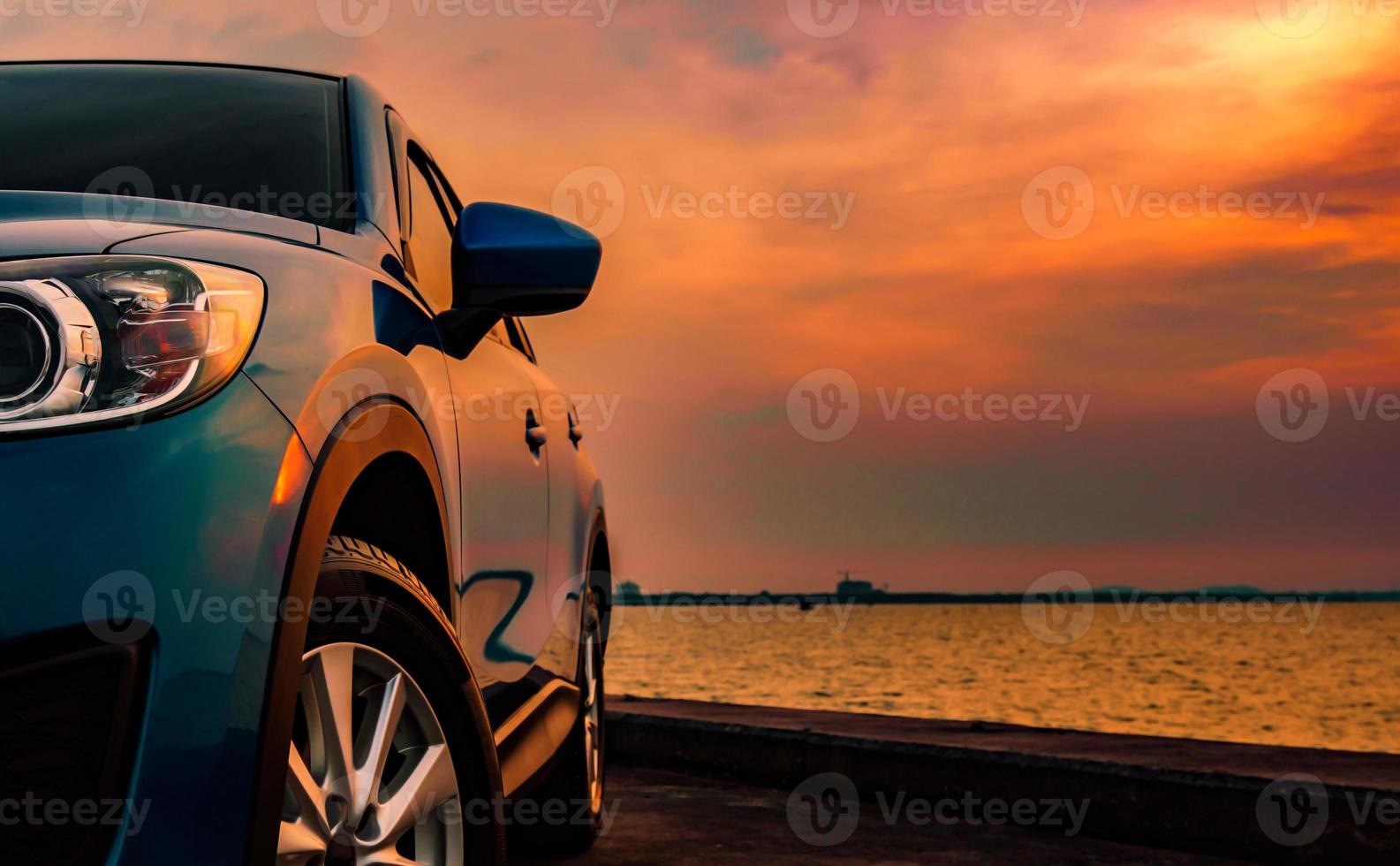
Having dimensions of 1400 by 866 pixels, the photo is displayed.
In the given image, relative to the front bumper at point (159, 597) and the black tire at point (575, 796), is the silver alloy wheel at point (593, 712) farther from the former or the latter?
the front bumper at point (159, 597)

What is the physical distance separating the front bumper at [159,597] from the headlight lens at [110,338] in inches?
2.0

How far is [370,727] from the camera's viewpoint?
6.59 feet

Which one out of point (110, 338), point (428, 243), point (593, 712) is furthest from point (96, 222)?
point (593, 712)

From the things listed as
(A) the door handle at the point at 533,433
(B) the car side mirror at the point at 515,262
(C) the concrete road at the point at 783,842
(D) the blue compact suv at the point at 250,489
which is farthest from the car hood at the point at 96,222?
(C) the concrete road at the point at 783,842

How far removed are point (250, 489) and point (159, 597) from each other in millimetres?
164

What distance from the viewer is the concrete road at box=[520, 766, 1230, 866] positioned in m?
4.43

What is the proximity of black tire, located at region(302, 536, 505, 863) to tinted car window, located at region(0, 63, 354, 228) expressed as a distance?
2.96 feet

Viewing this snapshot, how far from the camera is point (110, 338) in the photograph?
5.37 feet

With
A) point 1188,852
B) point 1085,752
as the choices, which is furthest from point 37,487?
point 1085,752

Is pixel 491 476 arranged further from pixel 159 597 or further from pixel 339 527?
pixel 159 597

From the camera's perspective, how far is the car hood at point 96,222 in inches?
67.3

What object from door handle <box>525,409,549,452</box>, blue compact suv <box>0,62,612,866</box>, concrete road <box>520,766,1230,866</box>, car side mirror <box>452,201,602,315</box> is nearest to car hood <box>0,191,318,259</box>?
blue compact suv <box>0,62,612,866</box>

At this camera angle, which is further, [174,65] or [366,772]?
[174,65]

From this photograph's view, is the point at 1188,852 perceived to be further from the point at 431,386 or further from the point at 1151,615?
the point at 1151,615
